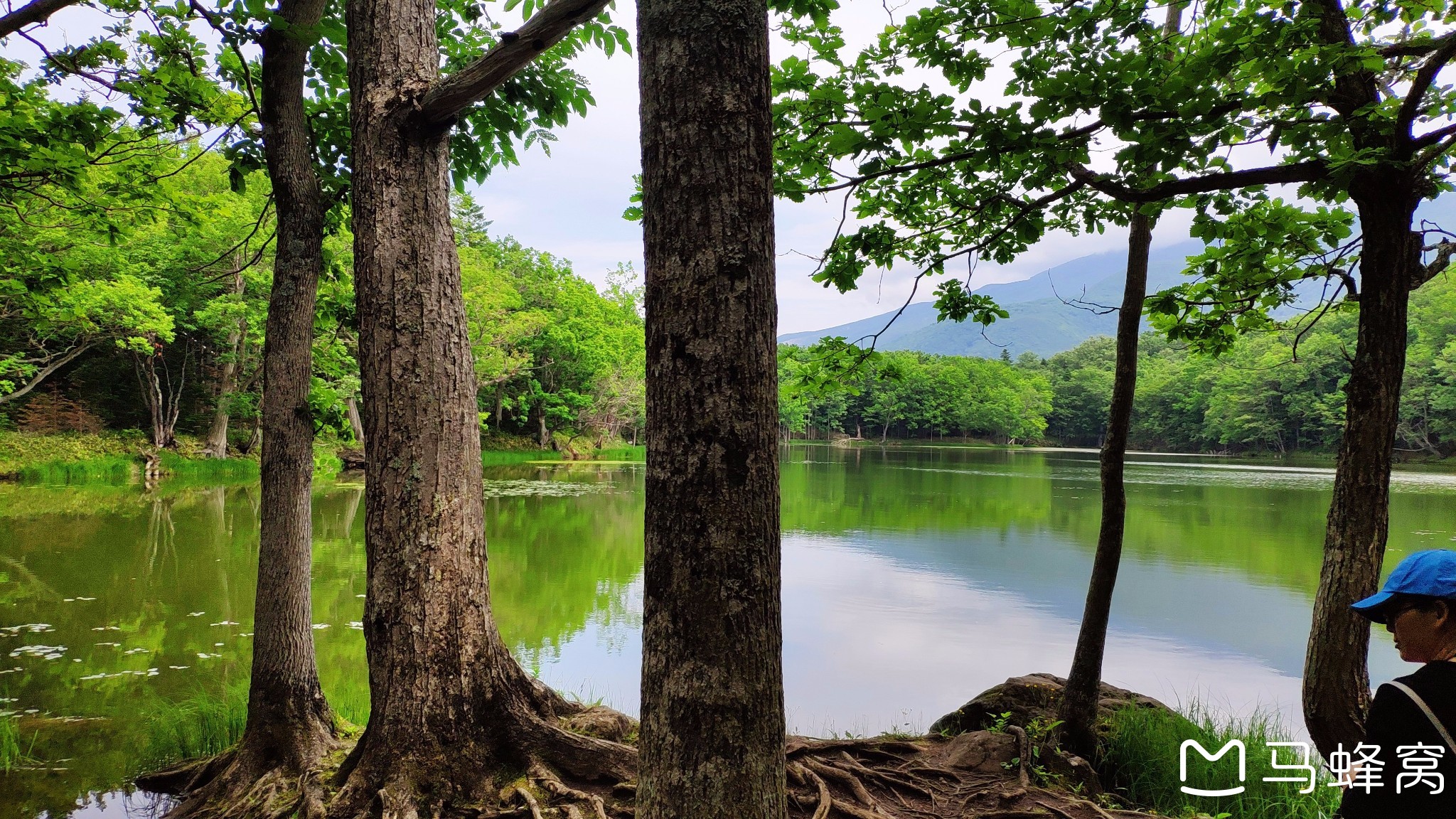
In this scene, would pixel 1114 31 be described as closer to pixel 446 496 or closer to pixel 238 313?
pixel 446 496

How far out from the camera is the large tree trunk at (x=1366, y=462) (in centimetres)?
332

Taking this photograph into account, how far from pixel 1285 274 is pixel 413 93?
4674 mm

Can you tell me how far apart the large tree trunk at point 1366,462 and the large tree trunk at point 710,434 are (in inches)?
132

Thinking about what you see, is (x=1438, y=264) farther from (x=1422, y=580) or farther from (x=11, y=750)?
(x=11, y=750)

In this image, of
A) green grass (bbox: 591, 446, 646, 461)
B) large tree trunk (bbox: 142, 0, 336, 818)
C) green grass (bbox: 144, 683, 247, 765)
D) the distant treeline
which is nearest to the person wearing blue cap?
the distant treeline

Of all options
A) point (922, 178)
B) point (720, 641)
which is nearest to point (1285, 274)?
point (922, 178)

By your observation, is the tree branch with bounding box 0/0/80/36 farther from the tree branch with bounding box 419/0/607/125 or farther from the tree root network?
the tree root network

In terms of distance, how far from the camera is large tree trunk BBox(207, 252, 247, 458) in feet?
66.0

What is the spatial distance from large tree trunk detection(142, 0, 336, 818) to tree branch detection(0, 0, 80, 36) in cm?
80

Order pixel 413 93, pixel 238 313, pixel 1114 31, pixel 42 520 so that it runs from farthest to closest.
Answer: pixel 238 313
pixel 42 520
pixel 1114 31
pixel 413 93

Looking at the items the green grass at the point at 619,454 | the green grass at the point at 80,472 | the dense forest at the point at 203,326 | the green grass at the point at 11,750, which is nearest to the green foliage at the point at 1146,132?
the dense forest at the point at 203,326

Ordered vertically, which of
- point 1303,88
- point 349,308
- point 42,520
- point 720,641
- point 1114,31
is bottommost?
point 42,520

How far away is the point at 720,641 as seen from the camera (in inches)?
53.1

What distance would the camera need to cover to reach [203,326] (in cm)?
2166
